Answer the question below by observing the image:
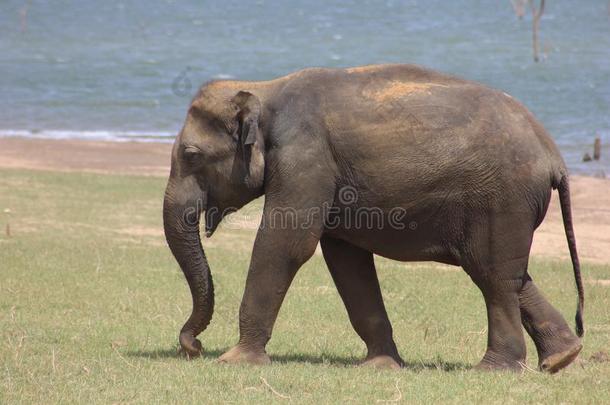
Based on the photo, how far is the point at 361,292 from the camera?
9.60 m

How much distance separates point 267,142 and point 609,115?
127ft

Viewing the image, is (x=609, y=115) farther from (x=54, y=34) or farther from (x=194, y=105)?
(x=54, y=34)

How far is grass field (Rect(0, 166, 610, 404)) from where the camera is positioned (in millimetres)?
8031

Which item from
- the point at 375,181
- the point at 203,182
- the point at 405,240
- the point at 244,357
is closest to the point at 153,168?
the point at 203,182

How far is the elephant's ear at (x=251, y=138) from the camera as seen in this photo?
8844 mm

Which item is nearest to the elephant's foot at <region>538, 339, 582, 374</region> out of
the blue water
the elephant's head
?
the elephant's head

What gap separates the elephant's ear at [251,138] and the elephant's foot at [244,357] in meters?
1.18

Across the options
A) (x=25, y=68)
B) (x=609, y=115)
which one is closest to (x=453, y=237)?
(x=609, y=115)

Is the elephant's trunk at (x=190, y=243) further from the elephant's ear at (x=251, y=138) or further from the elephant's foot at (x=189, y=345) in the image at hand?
the elephant's ear at (x=251, y=138)

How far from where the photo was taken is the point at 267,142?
897 cm

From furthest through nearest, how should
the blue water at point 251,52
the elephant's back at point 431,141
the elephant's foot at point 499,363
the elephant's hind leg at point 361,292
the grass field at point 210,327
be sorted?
the blue water at point 251,52 < the elephant's hind leg at point 361,292 < the elephant's foot at point 499,363 < the elephant's back at point 431,141 < the grass field at point 210,327

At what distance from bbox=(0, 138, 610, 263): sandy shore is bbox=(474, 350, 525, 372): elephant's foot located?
8.11 meters

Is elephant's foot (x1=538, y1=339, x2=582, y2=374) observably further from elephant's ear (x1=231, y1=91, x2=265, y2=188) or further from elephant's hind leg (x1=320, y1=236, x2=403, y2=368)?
elephant's ear (x1=231, y1=91, x2=265, y2=188)

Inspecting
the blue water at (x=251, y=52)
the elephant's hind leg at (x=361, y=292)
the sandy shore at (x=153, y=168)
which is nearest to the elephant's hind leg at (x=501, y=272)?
the elephant's hind leg at (x=361, y=292)
